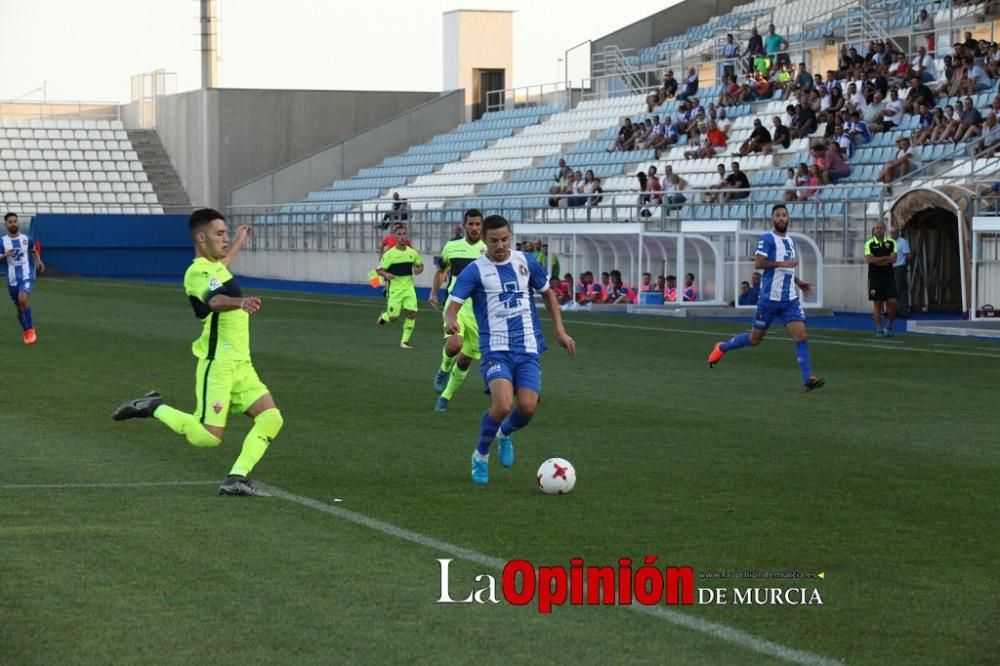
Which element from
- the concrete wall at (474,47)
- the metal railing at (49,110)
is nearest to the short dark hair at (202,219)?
→ the concrete wall at (474,47)

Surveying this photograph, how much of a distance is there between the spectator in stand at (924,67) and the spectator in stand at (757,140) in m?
3.43

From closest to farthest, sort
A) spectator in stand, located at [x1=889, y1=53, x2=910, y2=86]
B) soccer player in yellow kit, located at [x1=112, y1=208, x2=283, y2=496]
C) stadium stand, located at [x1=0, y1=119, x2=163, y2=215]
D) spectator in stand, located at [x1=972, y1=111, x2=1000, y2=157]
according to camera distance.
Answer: soccer player in yellow kit, located at [x1=112, y1=208, x2=283, y2=496] < spectator in stand, located at [x1=972, y1=111, x2=1000, y2=157] < spectator in stand, located at [x1=889, y1=53, x2=910, y2=86] < stadium stand, located at [x1=0, y1=119, x2=163, y2=215]

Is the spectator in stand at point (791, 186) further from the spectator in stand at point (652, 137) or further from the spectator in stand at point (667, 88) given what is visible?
the spectator in stand at point (667, 88)

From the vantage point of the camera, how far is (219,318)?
32.5ft

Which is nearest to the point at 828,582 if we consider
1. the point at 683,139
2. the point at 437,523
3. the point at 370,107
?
the point at 437,523

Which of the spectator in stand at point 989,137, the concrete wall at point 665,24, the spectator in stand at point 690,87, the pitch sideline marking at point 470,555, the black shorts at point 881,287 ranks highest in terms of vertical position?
the concrete wall at point 665,24

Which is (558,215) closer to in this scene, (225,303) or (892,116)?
(892,116)

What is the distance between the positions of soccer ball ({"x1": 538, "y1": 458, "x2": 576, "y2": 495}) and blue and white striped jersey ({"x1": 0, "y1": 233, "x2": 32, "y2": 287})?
15.3 meters

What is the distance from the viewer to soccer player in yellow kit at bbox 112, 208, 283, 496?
978 centimetres

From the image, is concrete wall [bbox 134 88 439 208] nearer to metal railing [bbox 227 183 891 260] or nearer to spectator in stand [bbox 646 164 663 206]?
metal railing [bbox 227 183 891 260]

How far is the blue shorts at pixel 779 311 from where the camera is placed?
57.4 ft

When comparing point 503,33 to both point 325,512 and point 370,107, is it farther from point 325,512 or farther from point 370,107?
point 325,512

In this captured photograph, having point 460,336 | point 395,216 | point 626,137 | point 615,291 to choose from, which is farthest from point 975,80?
point 460,336

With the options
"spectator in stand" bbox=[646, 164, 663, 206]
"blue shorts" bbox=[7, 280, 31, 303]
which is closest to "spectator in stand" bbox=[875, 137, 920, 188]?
"spectator in stand" bbox=[646, 164, 663, 206]
